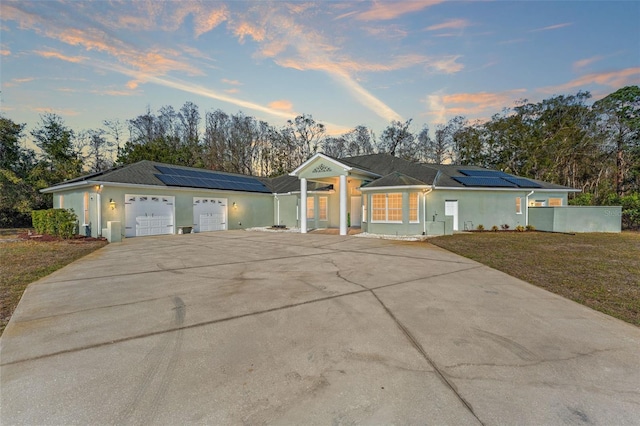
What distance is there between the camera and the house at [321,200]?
50.9 ft

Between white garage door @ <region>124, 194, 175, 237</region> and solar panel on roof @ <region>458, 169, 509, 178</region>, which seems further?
solar panel on roof @ <region>458, 169, 509, 178</region>

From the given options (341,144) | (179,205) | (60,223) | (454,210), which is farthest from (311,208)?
(341,144)

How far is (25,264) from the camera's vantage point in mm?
8023

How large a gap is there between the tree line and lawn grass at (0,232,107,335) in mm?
15661

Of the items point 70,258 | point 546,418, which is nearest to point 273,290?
point 546,418

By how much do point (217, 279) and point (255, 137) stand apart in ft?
116

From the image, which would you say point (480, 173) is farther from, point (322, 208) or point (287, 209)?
point (287, 209)

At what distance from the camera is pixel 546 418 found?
213 centimetres

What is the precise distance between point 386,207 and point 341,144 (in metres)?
26.8

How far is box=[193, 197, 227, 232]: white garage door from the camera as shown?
18.6 m

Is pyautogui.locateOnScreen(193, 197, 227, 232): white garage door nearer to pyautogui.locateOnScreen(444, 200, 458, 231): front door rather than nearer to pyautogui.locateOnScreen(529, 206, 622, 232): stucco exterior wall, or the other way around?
pyautogui.locateOnScreen(444, 200, 458, 231): front door

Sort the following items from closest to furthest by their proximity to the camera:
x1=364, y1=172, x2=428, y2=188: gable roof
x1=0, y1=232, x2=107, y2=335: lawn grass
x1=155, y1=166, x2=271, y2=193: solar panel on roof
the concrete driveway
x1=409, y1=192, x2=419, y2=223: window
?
the concrete driveway → x1=0, y1=232, x2=107, y2=335: lawn grass → x1=364, y1=172, x2=428, y2=188: gable roof → x1=409, y1=192, x2=419, y2=223: window → x1=155, y1=166, x2=271, y2=193: solar panel on roof

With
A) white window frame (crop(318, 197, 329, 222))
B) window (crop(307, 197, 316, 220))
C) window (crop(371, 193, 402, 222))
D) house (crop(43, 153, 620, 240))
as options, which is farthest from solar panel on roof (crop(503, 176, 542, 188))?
window (crop(307, 197, 316, 220))

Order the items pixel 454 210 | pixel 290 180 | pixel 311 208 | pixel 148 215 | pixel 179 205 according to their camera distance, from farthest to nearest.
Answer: pixel 290 180 < pixel 311 208 < pixel 454 210 < pixel 179 205 < pixel 148 215
